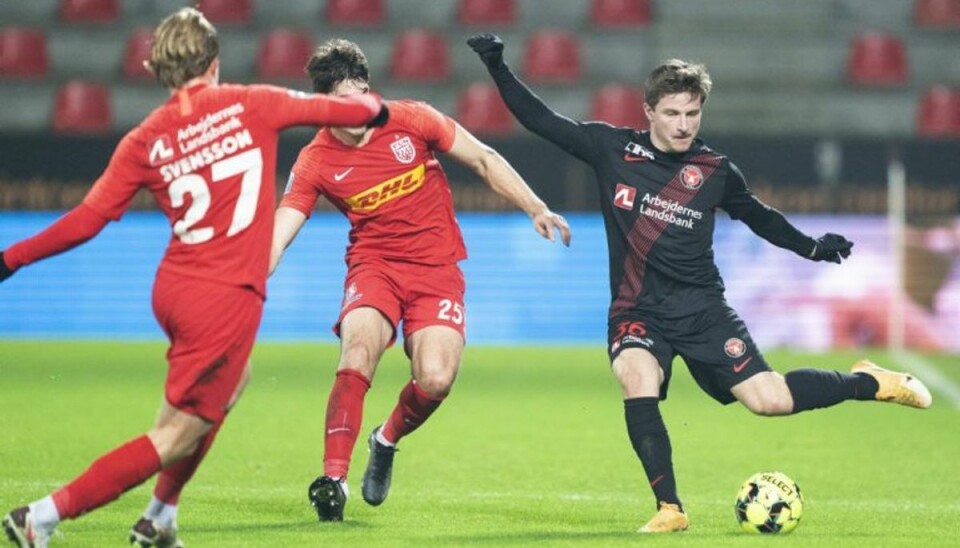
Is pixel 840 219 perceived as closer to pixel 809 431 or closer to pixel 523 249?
pixel 523 249

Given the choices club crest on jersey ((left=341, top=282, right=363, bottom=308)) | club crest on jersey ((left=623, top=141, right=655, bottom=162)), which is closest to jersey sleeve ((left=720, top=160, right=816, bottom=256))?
club crest on jersey ((left=623, top=141, right=655, bottom=162))

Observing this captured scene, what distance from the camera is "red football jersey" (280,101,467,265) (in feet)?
24.3

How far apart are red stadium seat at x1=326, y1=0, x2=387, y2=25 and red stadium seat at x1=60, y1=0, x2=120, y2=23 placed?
91.8 inches

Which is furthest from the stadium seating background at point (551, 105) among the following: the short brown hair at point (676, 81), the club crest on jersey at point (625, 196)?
the short brown hair at point (676, 81)

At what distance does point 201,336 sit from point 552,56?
42.7ft

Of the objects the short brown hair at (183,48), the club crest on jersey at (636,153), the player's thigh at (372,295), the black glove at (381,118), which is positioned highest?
the short brown hair at (183,48)

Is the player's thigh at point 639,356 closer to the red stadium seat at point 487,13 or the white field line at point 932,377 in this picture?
the white field line at point 932,377

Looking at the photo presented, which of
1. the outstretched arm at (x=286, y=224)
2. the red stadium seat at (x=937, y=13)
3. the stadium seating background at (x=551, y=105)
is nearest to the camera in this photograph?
the outstretched arm at (x=286, y=224)

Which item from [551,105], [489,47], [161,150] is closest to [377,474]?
[489,47]

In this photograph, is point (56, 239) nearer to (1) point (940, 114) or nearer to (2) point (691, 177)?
(2) point (691, 177)

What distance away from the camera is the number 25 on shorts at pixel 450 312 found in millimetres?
7449

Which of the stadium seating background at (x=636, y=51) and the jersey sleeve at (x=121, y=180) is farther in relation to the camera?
the stadium seating background at (x=636, y=51)

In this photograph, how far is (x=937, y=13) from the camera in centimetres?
1878

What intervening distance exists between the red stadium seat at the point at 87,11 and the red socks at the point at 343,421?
12.3 metres
